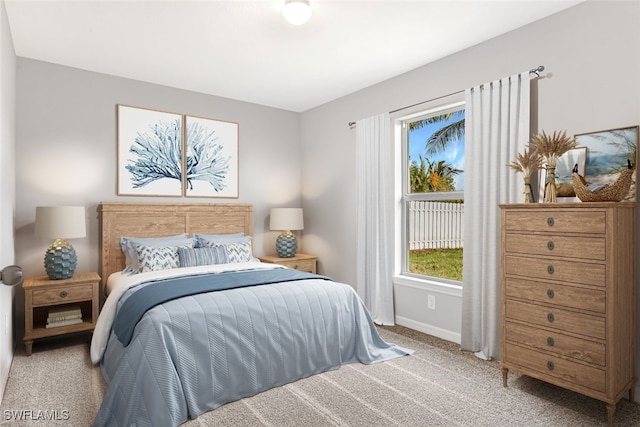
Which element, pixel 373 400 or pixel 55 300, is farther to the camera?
pixel 55 300

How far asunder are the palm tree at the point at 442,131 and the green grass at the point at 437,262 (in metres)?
1.01

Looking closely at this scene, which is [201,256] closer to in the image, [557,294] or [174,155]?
[174,155]

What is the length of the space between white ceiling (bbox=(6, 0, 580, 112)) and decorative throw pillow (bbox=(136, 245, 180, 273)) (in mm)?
1732

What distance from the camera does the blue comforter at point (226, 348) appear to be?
2.09 meters

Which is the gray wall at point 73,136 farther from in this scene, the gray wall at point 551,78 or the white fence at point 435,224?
the white fence at point 435,224

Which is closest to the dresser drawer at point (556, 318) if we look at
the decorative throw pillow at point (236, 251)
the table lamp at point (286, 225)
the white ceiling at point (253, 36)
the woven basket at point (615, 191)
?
the woven basket at point (615, 191)

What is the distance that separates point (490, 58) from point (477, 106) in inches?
15.2

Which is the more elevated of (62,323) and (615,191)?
(615,191)

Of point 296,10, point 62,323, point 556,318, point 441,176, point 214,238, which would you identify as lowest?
point 62,323

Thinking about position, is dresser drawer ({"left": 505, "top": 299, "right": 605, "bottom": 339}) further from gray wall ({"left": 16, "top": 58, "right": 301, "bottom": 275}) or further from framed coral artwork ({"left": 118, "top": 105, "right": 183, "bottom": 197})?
framed coral artwork ({"left": 118, "top": 105, "right": 183, "bottom": 197})

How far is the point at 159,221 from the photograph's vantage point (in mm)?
4141

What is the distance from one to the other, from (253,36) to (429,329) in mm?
3019

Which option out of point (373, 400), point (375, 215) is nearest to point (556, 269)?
point (373, 400)

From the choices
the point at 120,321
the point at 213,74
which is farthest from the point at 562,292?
the point at 213,74
